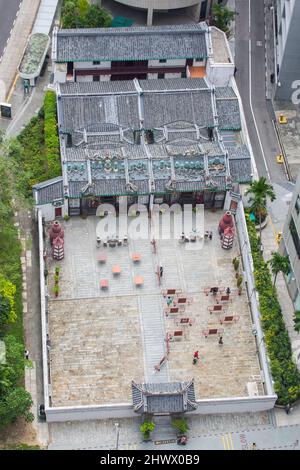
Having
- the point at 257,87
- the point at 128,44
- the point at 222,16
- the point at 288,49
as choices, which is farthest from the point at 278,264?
the point at 222,16

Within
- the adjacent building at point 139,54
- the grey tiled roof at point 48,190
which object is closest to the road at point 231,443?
the grey tiled roof at point 48,190

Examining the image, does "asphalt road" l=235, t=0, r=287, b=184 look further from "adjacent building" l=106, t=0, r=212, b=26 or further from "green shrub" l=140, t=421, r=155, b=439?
"green shrub" l=140, t=421, r=155, b=439

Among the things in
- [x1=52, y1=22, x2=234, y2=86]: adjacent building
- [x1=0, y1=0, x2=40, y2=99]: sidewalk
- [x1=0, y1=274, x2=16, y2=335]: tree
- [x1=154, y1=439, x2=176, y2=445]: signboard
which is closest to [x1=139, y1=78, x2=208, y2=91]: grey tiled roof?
[x1=52, y1=22, x2=234, y2=86]: adjacent building

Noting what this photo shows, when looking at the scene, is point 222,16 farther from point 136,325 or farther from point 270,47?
point 136,325

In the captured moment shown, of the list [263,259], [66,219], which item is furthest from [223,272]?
[66,219]

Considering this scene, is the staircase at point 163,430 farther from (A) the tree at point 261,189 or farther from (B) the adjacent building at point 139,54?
(B) the adjacent building at point 139,54

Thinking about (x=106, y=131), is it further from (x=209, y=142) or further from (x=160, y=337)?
(x=160, y=337)

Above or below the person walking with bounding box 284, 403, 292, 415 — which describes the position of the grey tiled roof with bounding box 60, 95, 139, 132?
above
